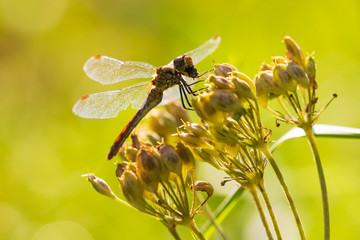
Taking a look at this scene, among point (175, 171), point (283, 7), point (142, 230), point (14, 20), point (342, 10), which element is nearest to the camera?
point (175, 171)

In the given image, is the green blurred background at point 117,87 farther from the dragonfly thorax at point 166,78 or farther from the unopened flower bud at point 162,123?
the unopened flower bud at point 162,123

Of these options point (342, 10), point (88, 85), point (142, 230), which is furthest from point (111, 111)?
point (88, 85)

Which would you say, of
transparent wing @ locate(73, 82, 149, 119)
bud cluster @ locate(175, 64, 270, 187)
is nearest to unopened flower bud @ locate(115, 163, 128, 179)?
bud cluster @ locate(175, 64, 270, 187)

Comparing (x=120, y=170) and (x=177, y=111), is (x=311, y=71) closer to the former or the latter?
(x=120, y=170)

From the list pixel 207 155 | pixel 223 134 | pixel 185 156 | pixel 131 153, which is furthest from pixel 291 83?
pixel 131 153

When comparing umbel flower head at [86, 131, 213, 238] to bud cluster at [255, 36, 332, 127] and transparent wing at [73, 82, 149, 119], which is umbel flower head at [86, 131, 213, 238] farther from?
transparent wing at [73, 82, 149, 119]

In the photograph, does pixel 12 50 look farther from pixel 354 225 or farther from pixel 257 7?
pixel 354 225
